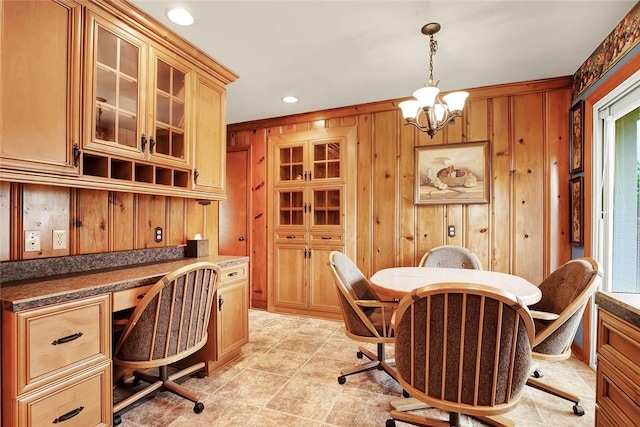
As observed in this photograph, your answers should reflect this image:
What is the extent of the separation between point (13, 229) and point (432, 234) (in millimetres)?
3391

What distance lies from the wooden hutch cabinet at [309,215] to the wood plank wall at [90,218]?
1.41m

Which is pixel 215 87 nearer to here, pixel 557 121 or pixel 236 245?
pixel 236 245

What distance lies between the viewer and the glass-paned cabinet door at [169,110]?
2193 mm

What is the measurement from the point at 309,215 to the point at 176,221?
1681 mm

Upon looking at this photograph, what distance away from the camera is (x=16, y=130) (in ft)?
4.83

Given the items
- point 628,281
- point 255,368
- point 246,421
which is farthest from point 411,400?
point 628,281

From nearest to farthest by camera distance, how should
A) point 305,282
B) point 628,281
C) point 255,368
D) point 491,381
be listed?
point 491,381
point 628,281
point 255,368
point 305,282

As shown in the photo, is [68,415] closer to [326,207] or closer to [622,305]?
[622,305]

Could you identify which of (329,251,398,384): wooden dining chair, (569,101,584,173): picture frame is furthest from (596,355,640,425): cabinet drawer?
(569,101,584,173): picture frame

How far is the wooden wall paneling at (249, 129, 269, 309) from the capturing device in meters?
4.20

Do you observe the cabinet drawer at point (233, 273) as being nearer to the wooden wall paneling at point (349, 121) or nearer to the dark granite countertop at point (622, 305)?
the wooden wall paneling at point (349, 121)

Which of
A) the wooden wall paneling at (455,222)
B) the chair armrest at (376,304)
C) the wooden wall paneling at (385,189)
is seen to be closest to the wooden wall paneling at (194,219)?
the chair armrest at (376,304)

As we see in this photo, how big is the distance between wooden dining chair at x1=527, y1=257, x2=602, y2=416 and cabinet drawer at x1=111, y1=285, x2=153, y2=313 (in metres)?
2.24

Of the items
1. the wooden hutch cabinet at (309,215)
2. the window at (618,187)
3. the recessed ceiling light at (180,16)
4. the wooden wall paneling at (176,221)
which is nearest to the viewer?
the recessed ceiling light at (180,16)
